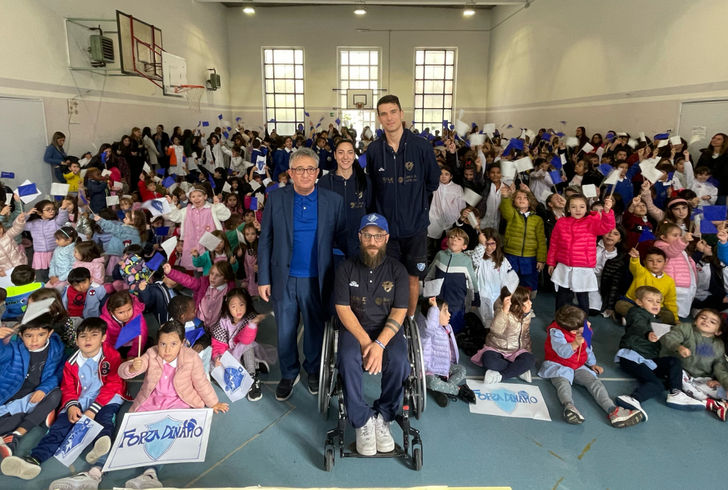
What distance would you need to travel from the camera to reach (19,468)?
2.43 m

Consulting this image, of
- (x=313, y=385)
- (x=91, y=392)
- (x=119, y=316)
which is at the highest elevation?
(x=119, y=316)

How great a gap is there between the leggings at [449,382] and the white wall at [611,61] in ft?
22.6

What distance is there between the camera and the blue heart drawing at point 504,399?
3.14 m

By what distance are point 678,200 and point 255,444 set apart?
4.68 m

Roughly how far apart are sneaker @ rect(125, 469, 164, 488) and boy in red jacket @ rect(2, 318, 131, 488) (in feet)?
1.23

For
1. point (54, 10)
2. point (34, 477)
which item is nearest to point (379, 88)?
point (54, 10)

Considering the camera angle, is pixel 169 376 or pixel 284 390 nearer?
pixel 169 376

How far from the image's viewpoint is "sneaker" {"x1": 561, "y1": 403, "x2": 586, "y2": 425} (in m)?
2.97

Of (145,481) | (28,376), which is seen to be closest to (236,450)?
(145,481)

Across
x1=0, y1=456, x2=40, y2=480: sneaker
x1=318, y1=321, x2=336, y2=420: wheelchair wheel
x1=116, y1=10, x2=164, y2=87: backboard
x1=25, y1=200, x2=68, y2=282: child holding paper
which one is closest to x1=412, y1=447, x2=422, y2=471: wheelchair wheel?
x1=318, y1=321, x2=336, y2=420: wheelchair wheel

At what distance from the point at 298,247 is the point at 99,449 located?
1.68 m

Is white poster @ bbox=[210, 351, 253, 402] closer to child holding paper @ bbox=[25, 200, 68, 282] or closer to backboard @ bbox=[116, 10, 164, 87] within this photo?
child holding paper @ bbox=[25, 200, 68, 282]

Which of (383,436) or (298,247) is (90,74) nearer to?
(298,247)

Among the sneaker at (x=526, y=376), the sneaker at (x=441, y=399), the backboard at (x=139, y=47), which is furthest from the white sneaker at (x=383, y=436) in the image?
the backboard at (x=139, y=47)
